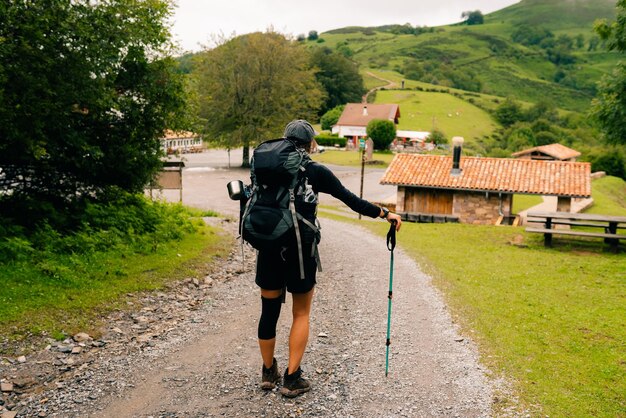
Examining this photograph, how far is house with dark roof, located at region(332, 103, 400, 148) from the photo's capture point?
3648 inches

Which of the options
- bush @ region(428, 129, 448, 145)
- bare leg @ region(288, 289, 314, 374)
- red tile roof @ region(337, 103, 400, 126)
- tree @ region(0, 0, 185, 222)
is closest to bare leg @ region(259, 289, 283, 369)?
bare leg @ region(288, 289, 314, 374)

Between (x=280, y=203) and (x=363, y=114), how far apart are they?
92347mm

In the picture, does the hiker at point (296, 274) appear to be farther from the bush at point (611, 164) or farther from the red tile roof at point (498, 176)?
the bush at point (611, 164)

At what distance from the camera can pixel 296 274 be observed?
5227 millimetres

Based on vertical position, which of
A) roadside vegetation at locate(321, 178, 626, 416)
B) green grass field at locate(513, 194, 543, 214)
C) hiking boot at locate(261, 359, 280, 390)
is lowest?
green grass field at locate(513, 194, 543, 214)

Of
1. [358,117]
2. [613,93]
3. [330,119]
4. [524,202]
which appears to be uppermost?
[358,117]

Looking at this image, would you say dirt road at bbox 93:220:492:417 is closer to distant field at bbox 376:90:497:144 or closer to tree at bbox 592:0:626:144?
tree at bbox 592:0:626:144

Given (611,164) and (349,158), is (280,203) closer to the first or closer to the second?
(349,158)

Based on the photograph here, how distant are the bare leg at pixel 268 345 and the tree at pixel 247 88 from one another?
145ft

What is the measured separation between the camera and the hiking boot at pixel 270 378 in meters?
5.58

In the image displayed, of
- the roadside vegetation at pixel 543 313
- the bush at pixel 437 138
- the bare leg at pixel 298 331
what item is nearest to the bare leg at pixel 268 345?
the bare leg at pixel 298 331

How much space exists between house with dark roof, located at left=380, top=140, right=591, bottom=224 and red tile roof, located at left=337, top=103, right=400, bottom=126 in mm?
62172

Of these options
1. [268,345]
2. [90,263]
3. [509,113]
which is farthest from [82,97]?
[509,113]

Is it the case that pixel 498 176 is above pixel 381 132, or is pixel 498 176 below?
below
